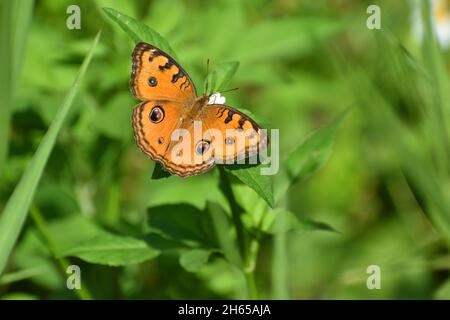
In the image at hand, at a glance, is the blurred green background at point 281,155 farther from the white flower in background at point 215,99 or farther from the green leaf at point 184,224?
the white flower in background at point 215,99

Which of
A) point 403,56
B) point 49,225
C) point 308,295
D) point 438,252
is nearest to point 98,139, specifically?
point 49,225

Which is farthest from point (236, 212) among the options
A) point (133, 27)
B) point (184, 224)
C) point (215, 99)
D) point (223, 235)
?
point (133, 27)

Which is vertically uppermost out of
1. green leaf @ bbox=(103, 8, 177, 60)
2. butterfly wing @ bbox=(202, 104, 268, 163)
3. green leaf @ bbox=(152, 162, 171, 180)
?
green leaf @ bbox=(103, 8, 177, 60)

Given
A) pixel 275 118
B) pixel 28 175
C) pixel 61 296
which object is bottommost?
pixel 61 296

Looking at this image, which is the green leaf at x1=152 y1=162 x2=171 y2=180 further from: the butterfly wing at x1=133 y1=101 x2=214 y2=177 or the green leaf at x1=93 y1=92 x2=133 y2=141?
the green leaf at x1=93 y1=92 x2=133 y2=141

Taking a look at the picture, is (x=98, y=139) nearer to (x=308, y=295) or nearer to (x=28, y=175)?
(x=28, y=175)

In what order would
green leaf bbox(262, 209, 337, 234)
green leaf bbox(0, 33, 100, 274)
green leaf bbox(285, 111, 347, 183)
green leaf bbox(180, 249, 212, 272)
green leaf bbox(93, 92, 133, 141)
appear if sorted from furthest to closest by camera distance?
green leaf bbox(93, 92, 133, 141)
green leaf bbox(285, 111, 347, 183)
green leaf bbox(262, 209, 337, 234)
green leaf bbox(180, 249, 212, 272)
green leaf bbox(0, 33, 100, 274)

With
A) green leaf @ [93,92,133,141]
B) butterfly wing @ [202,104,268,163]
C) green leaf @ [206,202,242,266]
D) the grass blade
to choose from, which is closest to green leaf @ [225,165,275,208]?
butterfly wing @ [202,104,268,163]
